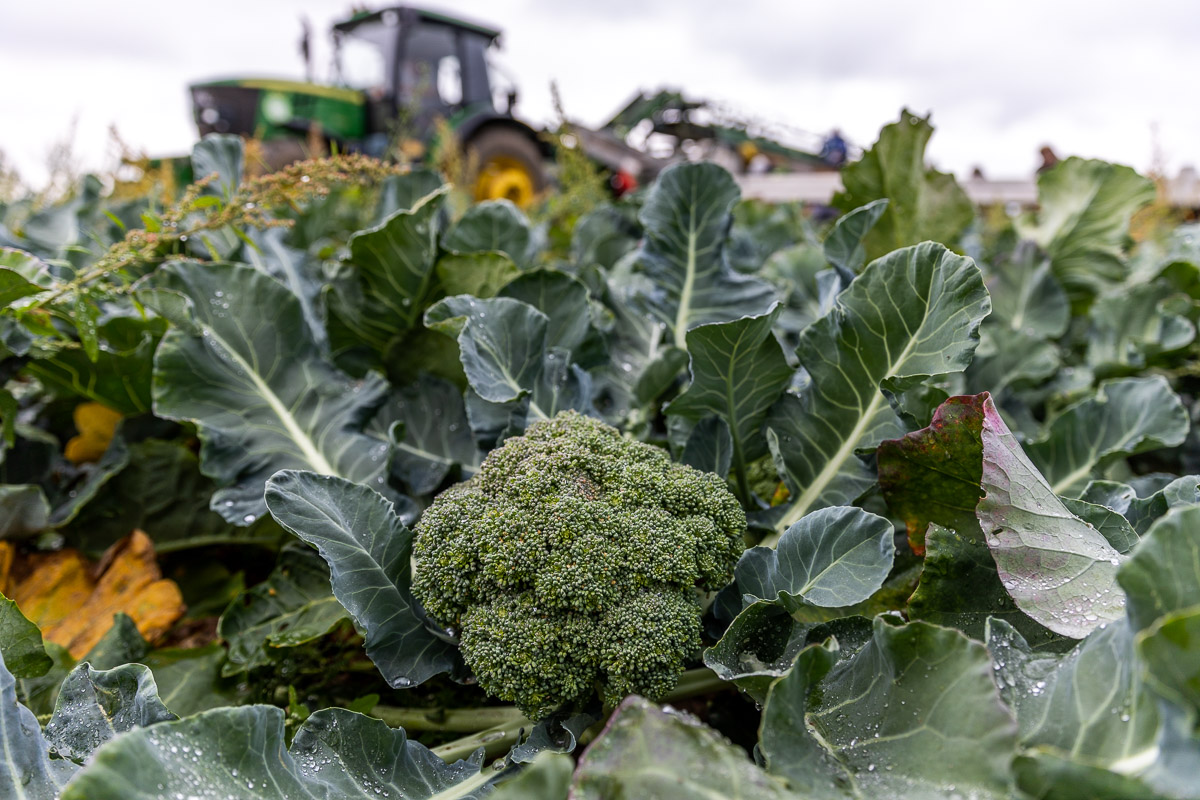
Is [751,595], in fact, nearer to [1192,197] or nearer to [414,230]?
[414,230]

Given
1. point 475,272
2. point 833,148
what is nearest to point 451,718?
point 475,272

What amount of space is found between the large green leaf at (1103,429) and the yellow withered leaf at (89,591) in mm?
1567

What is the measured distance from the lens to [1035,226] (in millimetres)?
2125

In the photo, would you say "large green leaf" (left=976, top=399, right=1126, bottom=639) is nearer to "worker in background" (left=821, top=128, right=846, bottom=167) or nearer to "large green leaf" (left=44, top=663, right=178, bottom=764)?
"large green leaf" (left=44, top=663, right=178, bottom=764)

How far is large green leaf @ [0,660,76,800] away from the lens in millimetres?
675

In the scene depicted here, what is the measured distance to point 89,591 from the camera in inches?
51.9

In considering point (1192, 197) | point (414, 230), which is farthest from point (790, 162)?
point (414, 230)

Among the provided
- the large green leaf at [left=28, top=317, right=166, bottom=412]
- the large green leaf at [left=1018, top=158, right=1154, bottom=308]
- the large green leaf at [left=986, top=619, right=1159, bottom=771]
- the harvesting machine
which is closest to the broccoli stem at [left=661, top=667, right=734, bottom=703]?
the large green leaf at [left=986, top=619, right=1159, bottom=771]

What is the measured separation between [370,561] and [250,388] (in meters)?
0.52

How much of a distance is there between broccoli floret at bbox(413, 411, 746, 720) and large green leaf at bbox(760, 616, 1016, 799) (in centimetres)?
17

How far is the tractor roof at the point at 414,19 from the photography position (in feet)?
26.1

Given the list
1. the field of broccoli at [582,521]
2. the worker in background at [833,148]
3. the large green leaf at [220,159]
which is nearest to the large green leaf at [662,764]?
the field of broccoli at [582,521]

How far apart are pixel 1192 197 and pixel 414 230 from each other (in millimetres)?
4423

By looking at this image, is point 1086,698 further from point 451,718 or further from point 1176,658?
point 451,718
